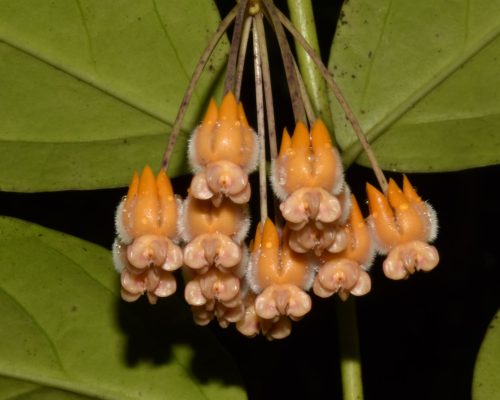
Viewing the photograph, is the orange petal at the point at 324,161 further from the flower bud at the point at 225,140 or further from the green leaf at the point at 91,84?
the green leaf at the point at 91,84

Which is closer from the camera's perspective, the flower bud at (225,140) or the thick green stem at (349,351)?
the flower bud at (225,140)

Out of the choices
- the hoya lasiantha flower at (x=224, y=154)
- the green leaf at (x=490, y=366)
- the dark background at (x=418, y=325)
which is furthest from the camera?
the dark background at (x=418, y=325)

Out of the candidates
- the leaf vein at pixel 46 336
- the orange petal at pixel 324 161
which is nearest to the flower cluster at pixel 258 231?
the orange petal at pixel 324 161

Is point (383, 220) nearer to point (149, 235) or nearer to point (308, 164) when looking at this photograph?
point (308, 164)

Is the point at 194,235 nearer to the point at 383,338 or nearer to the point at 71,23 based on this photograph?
the point at 71,23

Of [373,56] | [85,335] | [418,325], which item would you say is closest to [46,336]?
[85,335]
